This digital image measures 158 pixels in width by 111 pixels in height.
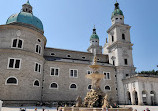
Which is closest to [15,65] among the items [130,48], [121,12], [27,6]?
[27,6]

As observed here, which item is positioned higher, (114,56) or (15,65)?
(114,56)

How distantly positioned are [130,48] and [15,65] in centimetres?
2722

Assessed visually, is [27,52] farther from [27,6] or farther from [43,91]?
[27,6]

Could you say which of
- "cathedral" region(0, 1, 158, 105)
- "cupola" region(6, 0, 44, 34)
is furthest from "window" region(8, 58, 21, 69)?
"cupola" region(6, 0, 44, 34)

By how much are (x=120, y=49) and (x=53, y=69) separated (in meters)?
17.4

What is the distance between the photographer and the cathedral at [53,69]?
21.3 metres

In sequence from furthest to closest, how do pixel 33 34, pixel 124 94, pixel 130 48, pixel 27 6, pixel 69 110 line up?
pixel 130 48 < pixel 27 6 < pixel 124 94 < pixel 33 34 < pixel 69 110

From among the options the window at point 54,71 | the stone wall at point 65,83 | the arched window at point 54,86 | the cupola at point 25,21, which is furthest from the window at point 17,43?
the arched window at point 54,86

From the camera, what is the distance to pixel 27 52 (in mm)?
22547

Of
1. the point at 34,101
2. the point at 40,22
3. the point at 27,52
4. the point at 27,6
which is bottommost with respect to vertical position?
the point at 34,101

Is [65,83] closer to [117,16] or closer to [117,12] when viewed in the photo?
[117,16]

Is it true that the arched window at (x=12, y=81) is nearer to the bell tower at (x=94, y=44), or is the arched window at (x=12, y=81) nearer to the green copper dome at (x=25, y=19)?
the green copper dome at (x=25, y=19)

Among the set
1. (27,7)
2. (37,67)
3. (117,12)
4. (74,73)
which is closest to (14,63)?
(37,67)

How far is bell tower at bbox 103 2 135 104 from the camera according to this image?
103 feet
